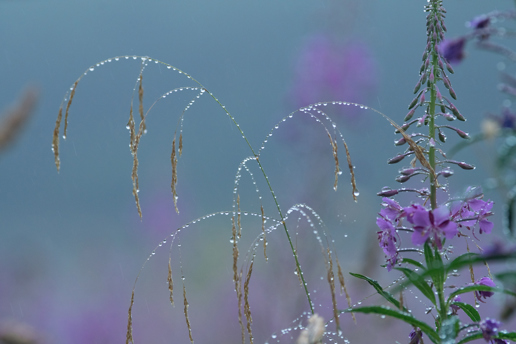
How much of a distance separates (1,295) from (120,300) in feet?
3.90

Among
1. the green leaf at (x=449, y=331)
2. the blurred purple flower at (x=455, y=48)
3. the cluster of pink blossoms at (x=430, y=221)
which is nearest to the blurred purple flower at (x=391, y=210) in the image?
the cluster of pink blossoms at (x=430, y=221)

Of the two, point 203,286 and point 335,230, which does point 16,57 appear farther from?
point 335,230

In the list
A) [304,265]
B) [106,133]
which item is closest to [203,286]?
[304,265]

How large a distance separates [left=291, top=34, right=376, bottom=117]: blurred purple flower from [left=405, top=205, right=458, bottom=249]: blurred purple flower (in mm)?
2634

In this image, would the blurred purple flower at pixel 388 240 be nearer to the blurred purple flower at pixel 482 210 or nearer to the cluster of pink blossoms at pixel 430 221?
the cluster of pink blossoms at pixel 430 221

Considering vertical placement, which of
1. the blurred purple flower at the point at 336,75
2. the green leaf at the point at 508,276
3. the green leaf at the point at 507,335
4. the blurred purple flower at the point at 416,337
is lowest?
the blurred purple flower at the point at 416,337

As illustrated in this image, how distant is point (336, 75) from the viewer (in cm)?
397

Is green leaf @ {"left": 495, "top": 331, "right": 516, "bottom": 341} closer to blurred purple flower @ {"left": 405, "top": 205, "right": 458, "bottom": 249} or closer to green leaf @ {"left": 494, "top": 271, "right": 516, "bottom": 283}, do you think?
blurred purple flower @ {"left": 405, "top": 205, "right": 458, "bottom": 249}

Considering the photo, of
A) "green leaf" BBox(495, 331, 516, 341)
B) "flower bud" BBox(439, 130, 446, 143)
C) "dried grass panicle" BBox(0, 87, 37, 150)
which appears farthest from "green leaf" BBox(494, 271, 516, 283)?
"dried grass panicle" BBox(0, 87, 37, 150)

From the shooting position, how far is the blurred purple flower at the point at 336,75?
392 centimetres

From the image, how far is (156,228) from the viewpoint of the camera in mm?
5406

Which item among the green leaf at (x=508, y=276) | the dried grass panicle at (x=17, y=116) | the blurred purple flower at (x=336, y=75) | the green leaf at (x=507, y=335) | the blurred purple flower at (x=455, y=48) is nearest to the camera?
the green leaf at (x=508, y=276)

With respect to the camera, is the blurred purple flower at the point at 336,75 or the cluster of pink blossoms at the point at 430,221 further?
the blurred purple flower at the point at 336,75

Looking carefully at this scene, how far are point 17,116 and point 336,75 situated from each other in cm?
299
